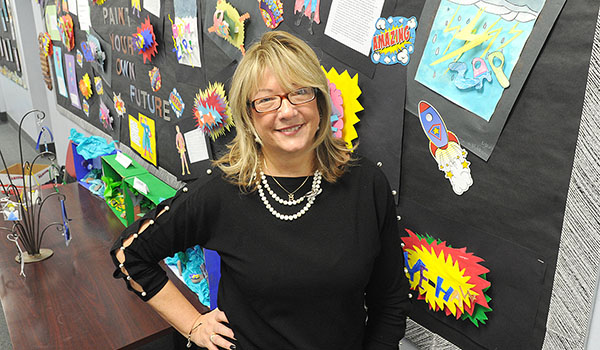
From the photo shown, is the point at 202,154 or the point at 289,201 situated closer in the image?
the point at 289,201

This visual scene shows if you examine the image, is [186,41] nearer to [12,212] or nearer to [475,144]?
[12,212]

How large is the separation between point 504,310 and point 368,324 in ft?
1.08

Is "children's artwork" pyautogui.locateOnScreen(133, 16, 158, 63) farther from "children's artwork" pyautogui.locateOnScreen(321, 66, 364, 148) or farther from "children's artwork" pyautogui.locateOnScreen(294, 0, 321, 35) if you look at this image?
"children's artwork" pyautogui.locateOnScreen(321, 66, 364, 148)

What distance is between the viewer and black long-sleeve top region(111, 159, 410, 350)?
35.6 inches

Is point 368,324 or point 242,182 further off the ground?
point 242,182

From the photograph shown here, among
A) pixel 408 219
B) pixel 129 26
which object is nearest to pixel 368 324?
pixel 408 219

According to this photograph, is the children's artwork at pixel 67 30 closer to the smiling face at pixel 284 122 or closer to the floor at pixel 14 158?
the floor at pixel 14 158

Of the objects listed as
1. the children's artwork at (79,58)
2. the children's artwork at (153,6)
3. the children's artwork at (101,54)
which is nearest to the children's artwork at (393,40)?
the children's artwork at (153,6)

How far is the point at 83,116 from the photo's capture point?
3.12m

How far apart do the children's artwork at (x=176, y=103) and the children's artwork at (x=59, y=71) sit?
77.5 inches

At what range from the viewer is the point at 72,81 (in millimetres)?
3168

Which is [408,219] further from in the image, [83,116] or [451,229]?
[83,116]

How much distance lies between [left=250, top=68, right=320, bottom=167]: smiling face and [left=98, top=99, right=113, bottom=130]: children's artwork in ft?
6.55

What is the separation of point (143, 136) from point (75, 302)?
1000 millimetres
